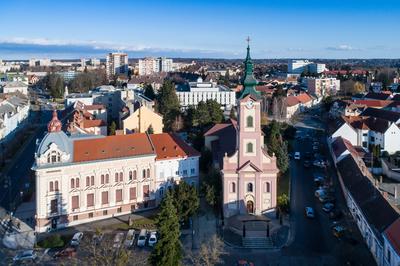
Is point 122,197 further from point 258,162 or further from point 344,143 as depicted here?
point 344,143

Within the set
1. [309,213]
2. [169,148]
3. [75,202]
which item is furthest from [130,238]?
[309,213]

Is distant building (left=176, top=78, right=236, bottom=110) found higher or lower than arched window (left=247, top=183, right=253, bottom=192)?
higher

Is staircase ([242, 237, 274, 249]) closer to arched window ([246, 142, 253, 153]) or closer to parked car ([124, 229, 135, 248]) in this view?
arched window ([246, 142, 253, 153])

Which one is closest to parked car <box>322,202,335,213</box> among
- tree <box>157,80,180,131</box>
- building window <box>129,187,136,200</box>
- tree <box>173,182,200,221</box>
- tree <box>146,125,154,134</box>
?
tree <box>173,182,200,221</box>

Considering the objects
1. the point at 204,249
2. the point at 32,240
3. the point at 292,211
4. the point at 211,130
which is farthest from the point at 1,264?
the point at 211,130

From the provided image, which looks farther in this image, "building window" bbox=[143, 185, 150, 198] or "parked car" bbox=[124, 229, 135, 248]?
"building window" bbox=[143, 185, 150, 198]

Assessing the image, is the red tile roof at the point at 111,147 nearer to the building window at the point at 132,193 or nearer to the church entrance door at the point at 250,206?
the building window at the point at 132,193
